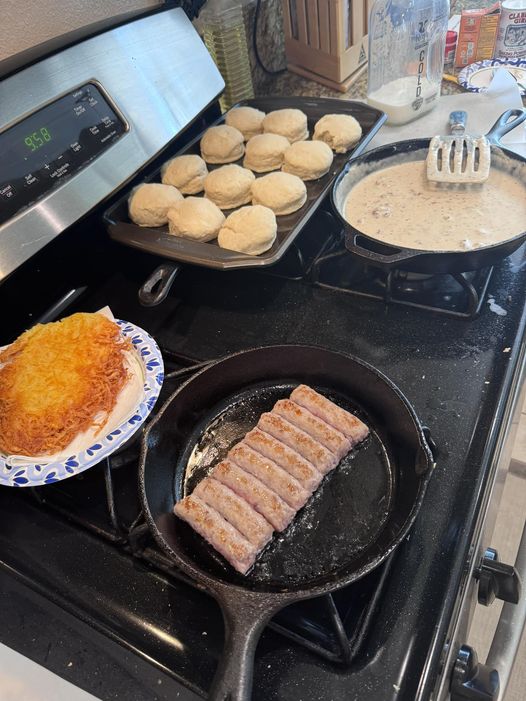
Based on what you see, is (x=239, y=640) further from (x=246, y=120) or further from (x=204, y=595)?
(x=246, y=120)

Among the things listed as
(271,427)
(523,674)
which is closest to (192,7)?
(271,427)

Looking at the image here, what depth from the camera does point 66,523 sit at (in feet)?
2.40

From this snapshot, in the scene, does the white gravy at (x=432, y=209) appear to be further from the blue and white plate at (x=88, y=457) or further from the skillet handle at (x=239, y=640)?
the skillet handle at (x=239, y=640)

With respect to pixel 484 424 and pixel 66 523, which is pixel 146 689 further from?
pixel 484 424

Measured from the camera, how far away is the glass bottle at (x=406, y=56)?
1.35 m

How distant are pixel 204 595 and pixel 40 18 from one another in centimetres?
106

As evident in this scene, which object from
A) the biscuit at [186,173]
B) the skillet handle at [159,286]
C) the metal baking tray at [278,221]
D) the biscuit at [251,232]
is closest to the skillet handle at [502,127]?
the metal baking tray at [278,221]

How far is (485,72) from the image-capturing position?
61.1 inches

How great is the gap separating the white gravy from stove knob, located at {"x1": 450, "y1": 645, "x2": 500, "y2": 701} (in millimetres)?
695

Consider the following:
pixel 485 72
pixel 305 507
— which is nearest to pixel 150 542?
pixel 305 507

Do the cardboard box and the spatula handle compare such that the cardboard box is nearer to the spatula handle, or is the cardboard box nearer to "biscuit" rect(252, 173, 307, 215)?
the spatula handle

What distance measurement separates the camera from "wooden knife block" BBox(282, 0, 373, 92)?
143cm

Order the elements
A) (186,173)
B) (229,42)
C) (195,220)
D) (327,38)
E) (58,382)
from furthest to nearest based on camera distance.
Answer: (327,38) < (229,42) < (186,173) < (195,220) < (58,382)

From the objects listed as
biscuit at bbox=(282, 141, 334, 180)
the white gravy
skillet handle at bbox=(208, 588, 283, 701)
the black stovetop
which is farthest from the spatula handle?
skillet handle at bbox=(208, 588, 283, 701)
